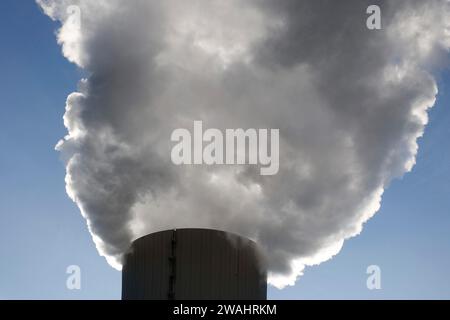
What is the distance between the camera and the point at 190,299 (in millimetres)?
33031

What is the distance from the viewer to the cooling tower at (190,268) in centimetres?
3328

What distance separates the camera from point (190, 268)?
33406mm

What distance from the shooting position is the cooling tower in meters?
33.3
